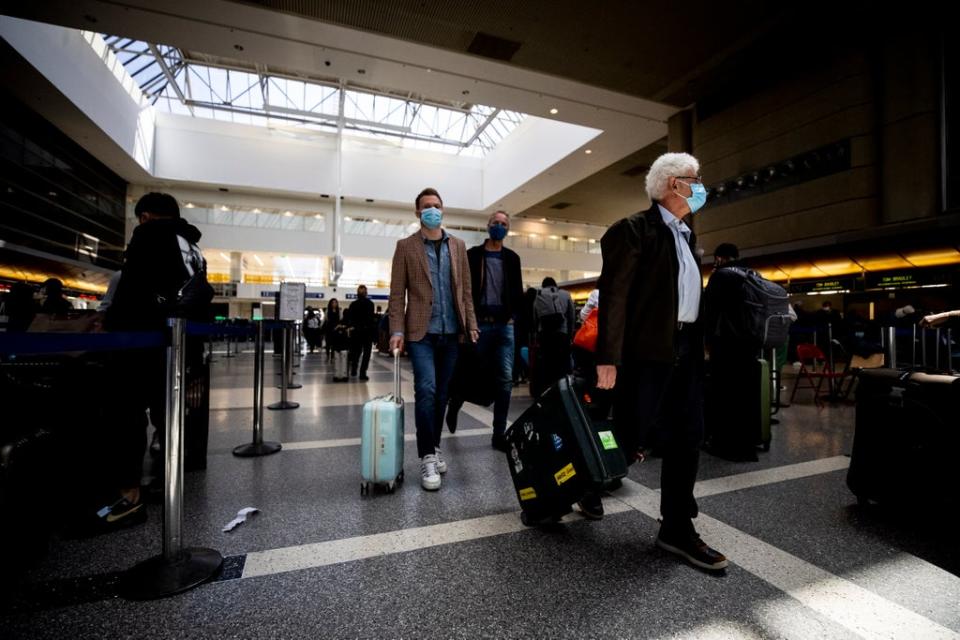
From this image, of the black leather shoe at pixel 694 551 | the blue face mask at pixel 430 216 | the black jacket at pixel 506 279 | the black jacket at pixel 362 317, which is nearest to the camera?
the black leather shoe at pixel 694 551

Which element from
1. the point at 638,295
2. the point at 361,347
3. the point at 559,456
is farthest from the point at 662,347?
the point at 361,347

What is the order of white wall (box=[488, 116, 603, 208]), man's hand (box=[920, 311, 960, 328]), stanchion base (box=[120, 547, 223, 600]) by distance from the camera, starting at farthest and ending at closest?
1. white wall (box=[488, 116, 603, 208])
2. man's hand (box=[920, 311, 960, 328])
3. stanchion base (box=[120, 547, 223, 600])

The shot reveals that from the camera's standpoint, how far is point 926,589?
1.64 meters

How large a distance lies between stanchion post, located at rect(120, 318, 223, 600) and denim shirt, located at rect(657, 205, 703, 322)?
1.92m

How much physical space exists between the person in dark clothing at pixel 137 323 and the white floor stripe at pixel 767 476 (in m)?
2.96

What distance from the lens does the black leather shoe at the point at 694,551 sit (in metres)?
1.73

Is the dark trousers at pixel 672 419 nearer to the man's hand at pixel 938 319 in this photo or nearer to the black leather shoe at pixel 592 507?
the black leather shoe at pixel 592 507

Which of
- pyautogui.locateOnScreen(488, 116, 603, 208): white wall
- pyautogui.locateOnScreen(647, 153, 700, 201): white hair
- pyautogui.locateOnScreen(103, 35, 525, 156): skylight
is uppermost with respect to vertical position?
pyautogui.locateOnScreen(103, 35, 525, 156): skylight

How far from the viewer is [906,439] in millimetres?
2197

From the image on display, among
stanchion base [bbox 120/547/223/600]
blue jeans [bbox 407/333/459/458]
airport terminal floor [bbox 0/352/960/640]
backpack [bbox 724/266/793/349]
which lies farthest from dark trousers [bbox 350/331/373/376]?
stanchion base [bbox 120/547/223/600]

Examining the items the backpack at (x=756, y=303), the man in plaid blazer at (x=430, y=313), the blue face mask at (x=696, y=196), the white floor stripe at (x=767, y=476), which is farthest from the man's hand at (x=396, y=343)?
the backpack at (x=756, y=303)

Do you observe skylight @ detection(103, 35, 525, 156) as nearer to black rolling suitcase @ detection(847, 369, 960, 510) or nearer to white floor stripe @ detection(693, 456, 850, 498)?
white floor stripe @ detection(693, 456, 850, 498)

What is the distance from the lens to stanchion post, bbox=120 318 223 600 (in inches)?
63.5

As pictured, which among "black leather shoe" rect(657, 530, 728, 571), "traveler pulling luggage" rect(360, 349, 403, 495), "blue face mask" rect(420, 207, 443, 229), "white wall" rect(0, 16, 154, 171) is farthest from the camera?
"white wall" rect(0, 16, 154, 171)
